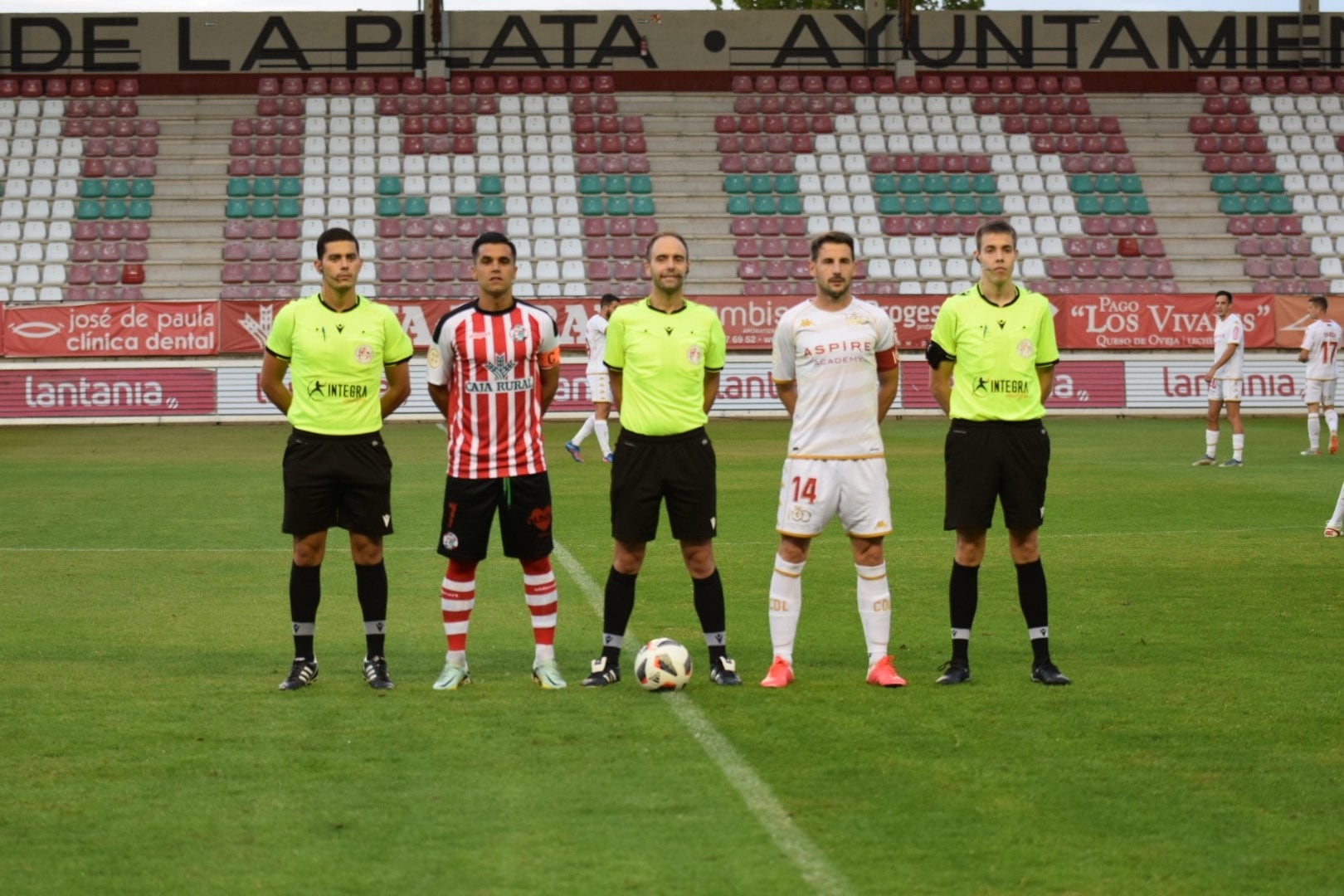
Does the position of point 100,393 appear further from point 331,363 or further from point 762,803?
point 762,803

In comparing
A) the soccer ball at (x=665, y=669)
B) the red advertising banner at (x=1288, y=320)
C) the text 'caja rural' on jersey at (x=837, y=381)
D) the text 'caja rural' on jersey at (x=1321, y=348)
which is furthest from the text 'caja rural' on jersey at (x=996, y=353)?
the red advertising banner at (x=1288, y=320)

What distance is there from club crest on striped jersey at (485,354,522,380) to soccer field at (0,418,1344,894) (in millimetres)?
1458

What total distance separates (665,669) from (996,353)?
216cm

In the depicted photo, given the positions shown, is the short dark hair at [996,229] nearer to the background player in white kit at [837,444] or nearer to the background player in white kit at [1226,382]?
the background player in white kit at [837,444]

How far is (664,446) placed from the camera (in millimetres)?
7770

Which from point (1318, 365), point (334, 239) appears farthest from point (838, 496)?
point (1318, 365)

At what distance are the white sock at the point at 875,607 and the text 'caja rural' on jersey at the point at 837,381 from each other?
56cm

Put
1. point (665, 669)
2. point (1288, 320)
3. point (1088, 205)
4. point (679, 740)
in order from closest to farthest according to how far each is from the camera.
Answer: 1. point (679, 740)
2. point (665, 669)
3. point (1288, 320)
4. point (1088, 205)

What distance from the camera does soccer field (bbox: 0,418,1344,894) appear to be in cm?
509

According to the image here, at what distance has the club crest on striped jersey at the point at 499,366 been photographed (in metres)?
7.63

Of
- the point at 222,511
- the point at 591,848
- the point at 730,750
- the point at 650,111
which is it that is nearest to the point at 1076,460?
the point at 222,511

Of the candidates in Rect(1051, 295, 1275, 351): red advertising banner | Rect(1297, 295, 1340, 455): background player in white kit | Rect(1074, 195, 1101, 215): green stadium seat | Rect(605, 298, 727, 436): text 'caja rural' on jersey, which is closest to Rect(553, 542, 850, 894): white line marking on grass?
Rect(605, 298, 727, 436): text 'caja rural' on jersey

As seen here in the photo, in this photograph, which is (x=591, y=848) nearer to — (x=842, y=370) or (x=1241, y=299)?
(x=842, y=370)

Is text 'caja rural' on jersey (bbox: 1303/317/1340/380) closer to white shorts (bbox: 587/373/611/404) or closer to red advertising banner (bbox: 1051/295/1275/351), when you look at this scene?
white shorts (bbox: 587/373/611/404)
